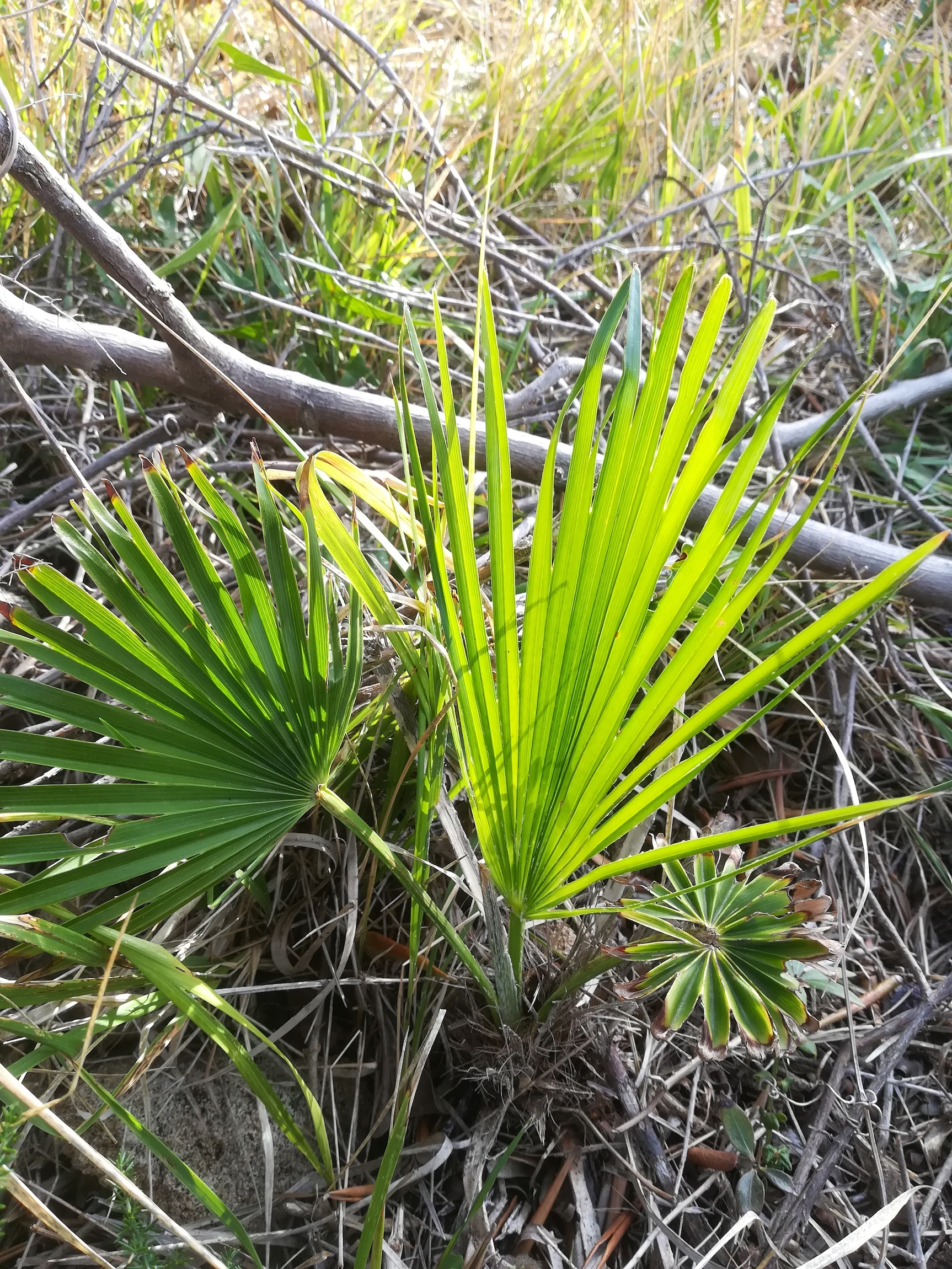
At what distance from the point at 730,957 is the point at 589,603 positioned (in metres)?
0.35

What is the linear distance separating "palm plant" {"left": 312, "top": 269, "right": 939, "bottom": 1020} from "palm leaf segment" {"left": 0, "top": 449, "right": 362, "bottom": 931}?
0.50 ft

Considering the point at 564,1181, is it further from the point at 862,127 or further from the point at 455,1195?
the point at 862,127

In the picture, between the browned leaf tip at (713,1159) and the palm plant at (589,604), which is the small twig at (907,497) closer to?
the palm plant at (589,604)

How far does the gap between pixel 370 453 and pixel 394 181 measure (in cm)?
67

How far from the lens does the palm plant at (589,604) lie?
1.95ft

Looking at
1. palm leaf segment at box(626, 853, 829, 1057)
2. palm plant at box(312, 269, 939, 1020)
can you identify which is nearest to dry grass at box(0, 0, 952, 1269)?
palm leaf segment at box(626, 853, 829, 1057)

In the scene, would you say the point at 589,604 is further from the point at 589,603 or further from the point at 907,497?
the point at 907,497

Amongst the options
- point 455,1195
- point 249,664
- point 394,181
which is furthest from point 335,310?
point 455,1195

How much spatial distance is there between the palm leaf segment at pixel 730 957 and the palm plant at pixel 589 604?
10 cm

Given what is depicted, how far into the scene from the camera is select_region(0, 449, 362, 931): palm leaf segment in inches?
26.1

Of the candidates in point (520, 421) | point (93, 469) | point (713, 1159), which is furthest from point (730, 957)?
point (93, 469)

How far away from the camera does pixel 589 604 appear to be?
641 mm

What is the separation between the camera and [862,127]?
206 centimetres

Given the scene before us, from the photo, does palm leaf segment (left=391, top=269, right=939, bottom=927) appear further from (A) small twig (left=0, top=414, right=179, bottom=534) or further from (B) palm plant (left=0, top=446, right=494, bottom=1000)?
(A) small twig (left=0, top=414, right=179, bottom=534)
